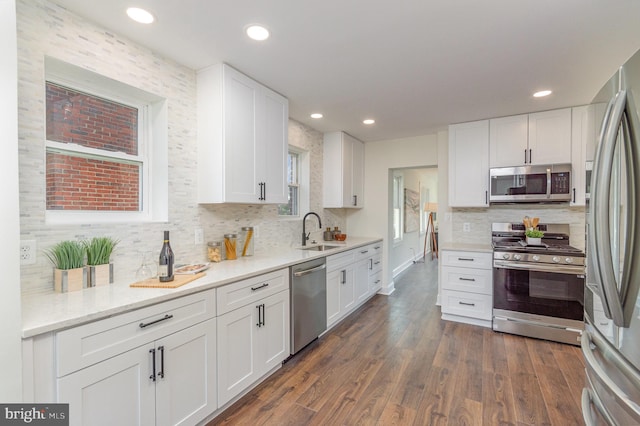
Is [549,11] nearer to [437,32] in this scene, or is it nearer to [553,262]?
[437,32]

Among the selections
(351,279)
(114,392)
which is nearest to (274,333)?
(114,392)

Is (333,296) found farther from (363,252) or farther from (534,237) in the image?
(534,237)

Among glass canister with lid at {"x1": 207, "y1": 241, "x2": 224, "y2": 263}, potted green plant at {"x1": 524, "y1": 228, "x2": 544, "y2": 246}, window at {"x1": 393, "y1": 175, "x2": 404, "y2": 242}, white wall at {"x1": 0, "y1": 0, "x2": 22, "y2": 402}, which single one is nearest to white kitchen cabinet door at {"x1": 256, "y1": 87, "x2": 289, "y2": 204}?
glass canister with lid at {"x1": 207, "y1": 241, "x2": 224, "y2": 263}

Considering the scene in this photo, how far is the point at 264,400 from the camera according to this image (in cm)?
207

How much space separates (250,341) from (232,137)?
1.56 meters

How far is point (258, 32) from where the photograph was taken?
6.14 feet

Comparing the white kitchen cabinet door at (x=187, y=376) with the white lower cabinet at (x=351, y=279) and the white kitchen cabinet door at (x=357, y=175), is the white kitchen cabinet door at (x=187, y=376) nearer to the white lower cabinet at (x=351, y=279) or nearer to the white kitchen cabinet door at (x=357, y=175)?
the white lower cabinet at (x=351, y=279)

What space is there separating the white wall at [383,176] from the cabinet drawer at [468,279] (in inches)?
47.2

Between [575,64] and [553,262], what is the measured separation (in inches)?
72.3

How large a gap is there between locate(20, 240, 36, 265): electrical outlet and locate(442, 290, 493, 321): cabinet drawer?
3.72 meters

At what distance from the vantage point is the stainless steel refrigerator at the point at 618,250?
0.91 metres

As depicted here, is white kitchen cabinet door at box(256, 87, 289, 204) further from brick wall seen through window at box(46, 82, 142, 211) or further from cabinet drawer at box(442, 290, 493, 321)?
cabinet drawer at box(442, 290, 493, 321)

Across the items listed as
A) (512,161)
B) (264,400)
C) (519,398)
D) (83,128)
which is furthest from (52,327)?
(512,161)

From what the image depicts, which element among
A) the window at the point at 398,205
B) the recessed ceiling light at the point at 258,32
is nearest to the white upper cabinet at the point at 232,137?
the recessed ceiling light at the point at 258,32
